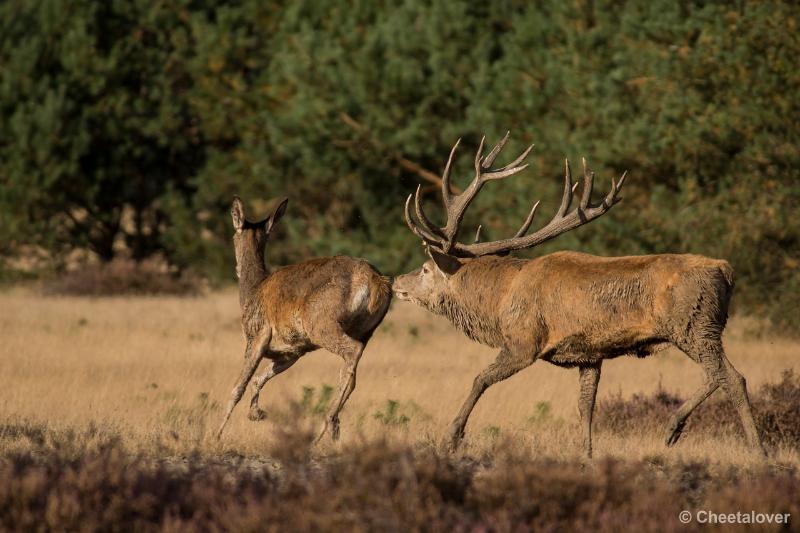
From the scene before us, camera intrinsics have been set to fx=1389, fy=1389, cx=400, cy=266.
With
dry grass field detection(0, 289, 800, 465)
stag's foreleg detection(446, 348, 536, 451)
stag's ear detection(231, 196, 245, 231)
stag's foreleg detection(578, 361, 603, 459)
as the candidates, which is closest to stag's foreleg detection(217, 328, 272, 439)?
dry grass field detection(0, 289, 800, 465)

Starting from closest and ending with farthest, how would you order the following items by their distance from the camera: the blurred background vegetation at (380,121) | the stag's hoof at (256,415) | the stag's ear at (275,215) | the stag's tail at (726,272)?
the stag's tail at (726,272)
the stag's hoof at (256,415)
the stag's ear at (275,215)
the blurred background vegetation at (380,121)

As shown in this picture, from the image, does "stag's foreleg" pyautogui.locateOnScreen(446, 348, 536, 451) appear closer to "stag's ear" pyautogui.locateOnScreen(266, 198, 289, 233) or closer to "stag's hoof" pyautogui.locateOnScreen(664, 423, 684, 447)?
"stag's hoof" pyautogui.locateOnScreen(664, 423, 684, 447)

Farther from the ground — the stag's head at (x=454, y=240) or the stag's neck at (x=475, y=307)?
the stag's head at (x=454, y=240)

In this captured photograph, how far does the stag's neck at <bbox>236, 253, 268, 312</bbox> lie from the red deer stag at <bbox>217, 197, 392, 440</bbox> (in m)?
0.02

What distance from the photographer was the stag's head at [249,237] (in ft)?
38.0

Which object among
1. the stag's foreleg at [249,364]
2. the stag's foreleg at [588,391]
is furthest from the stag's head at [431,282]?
the stag's foreleg at [588,391]

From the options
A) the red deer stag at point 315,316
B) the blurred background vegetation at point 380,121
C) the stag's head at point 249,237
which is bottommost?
the red deer stag at point 315,316

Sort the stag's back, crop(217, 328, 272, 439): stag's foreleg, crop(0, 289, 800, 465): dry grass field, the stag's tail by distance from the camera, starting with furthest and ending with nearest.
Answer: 1. crop(217, 328, 272, 439): stag's foreleg
2. crop(0, 289, 800, 465): dry grass field
3. the stag's tail
4. the stag's back

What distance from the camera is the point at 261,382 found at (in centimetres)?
1108

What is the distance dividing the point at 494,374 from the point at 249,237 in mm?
2893

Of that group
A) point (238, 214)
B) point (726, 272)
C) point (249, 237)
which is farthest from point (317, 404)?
point (726, 272)

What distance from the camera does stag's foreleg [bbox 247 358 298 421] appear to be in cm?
1095

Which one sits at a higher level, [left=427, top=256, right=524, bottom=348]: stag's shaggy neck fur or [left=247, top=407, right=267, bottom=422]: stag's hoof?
[left=427, top=256, right=524, bottom=348]: stag's shaggy neck fur

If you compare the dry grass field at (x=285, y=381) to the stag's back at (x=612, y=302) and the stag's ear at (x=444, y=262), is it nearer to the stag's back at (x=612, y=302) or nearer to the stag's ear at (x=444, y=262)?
the stag's back at (x=612, y=302)
